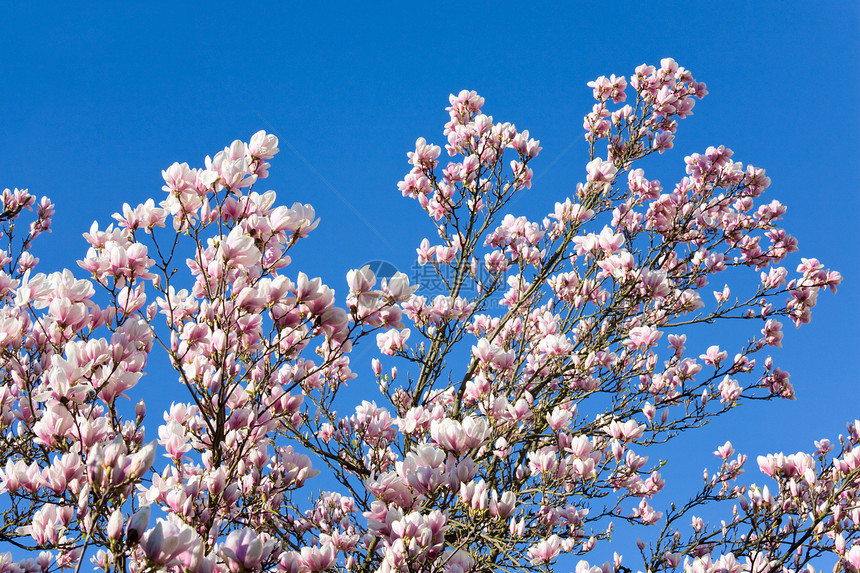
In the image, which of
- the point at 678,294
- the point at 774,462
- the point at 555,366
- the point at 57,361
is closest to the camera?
the point at 57,361

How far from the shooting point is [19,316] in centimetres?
260

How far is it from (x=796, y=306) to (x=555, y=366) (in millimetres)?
2336

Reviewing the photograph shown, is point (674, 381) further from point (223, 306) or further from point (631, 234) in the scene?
point (223, 306)

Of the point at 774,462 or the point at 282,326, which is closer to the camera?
the point at 282,326

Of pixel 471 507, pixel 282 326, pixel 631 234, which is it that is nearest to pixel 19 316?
pixel 282 326

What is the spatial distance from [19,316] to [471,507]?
2140mm

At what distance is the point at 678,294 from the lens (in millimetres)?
5129

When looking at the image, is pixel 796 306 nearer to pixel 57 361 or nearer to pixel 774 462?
pixel 774 462

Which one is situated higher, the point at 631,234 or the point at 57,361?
the point at 631,234

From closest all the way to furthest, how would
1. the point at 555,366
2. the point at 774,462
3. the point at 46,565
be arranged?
the point at 46,565
the point at 774,462
the point at 555,366

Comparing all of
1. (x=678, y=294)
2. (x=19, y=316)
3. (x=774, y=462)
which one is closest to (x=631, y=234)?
(x=678, y=294)

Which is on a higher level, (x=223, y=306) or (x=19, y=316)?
(x=19, y=316)

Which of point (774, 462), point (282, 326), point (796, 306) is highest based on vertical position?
point (796, 306)

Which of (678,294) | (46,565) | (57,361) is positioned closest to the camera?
(57,361)
